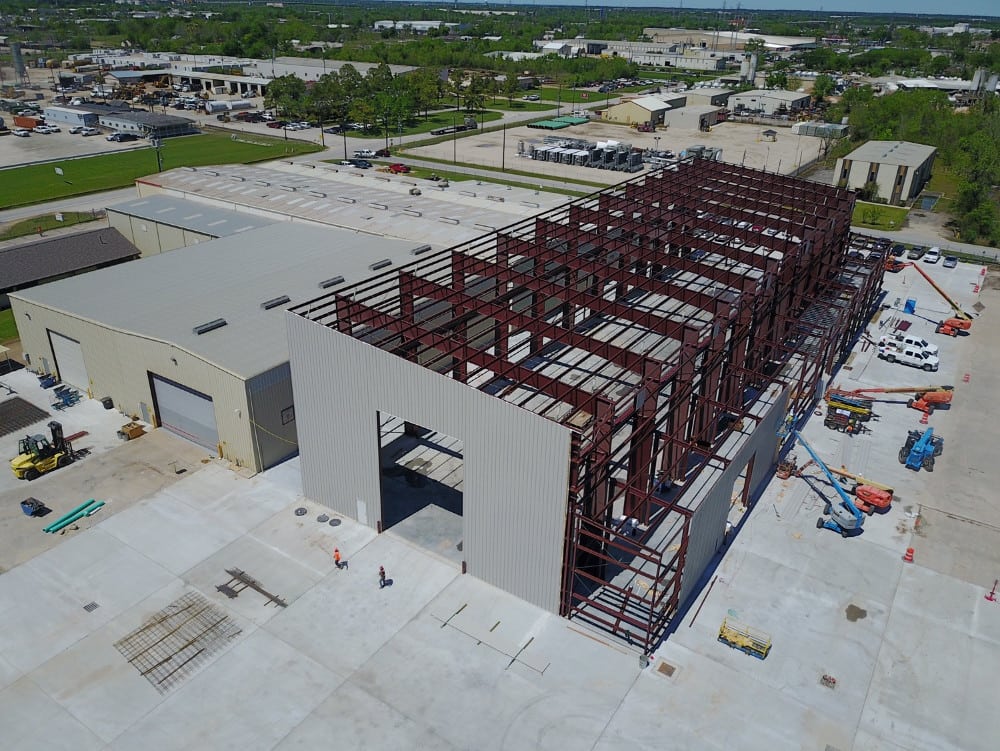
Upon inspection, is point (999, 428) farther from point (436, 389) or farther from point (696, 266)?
point (436, 389)

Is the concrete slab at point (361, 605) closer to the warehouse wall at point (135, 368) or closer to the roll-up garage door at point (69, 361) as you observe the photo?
the warehouse wall at point (135, 368)

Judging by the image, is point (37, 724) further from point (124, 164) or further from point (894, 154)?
point (894, 154)

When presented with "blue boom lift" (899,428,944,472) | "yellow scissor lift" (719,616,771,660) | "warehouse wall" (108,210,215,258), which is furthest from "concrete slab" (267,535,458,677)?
"warehouse wall" (108,210,215,258)

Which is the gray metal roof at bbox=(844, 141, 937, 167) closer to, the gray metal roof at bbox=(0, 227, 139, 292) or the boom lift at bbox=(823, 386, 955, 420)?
the boom lift at bbox=(823, 386, 955, 420)

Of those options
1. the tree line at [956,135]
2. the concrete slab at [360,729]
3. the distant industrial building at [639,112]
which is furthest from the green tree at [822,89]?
the concrete slab at [360,729]

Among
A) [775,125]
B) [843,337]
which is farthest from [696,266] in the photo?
[775,125]

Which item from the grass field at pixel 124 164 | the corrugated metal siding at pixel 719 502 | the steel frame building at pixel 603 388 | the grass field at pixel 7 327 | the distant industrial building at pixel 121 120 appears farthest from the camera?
the distant industrial building at pixel 121 120

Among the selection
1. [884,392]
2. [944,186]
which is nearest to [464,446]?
[884,392]
